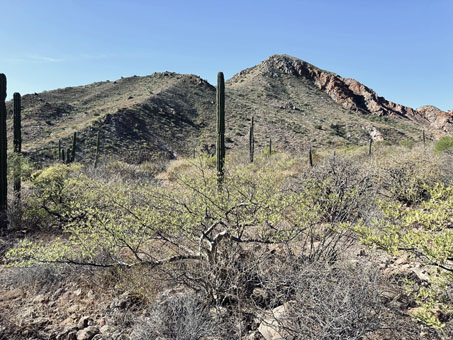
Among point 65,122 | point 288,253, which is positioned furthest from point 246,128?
point 288,253

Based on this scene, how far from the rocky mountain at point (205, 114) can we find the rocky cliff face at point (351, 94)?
22 cm

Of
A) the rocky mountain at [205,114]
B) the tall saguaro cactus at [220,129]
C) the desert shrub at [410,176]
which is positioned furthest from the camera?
the rocky mountain at [205,114]

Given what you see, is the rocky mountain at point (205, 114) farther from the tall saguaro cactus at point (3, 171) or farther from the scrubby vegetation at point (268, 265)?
the scrubby vegetation at point (268, 265)

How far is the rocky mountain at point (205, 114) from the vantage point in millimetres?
31375

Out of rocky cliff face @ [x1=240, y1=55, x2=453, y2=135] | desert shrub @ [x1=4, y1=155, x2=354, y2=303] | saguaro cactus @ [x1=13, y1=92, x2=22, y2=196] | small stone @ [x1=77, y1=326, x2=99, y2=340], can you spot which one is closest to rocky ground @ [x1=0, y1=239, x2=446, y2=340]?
small stone @ [x1=77, y1=326, x2=99, y2=340]

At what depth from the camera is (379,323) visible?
10.6 feet

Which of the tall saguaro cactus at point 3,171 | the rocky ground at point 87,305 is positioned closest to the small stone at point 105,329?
the rocky ground at point 87,305

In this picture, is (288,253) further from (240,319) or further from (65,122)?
(65,122)

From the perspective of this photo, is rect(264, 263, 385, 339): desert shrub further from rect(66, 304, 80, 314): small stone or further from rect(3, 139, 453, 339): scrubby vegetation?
rect(66, 304, 80, 314): small stone

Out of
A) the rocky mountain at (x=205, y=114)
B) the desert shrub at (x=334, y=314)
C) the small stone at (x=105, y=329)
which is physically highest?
the rocky mountain at (x=205, y=114)

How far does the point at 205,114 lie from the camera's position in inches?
1687

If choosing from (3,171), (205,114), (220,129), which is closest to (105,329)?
(220,129)

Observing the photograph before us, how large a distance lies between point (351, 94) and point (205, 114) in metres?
34.4

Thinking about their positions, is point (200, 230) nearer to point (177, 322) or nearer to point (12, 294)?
point (177, 322)
